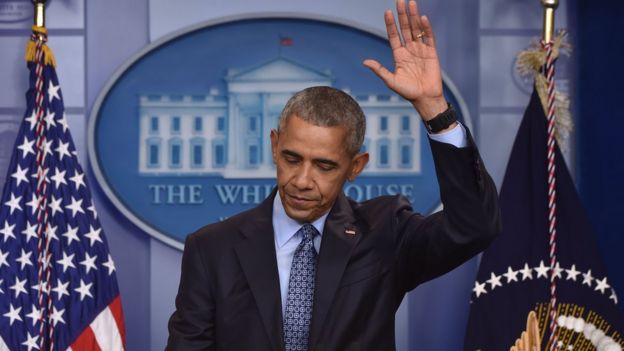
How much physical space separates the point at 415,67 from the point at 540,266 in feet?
5.00

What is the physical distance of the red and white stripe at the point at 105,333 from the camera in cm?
301

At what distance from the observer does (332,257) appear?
1852mm

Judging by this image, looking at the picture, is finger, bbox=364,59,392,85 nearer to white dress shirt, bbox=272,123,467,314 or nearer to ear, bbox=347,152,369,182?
ear, bbox=347,152,369,182

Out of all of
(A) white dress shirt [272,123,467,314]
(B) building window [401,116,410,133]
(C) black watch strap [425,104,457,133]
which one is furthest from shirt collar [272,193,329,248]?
(B) building window [401,116,410,133]

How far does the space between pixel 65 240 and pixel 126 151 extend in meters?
0.42

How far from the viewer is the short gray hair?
181cm

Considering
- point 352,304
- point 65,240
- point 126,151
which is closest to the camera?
point 352,304

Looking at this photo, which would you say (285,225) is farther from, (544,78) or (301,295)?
(544,78)

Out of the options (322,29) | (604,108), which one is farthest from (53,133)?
(604,108)

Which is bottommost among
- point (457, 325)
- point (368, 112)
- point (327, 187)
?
point (457, 325)

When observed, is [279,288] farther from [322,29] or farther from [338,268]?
[322,29]

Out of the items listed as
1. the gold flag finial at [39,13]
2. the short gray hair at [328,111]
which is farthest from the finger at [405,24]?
the gold flag finial at [39,13]

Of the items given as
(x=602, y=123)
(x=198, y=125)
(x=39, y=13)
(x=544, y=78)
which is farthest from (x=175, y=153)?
(x=602, y=123)

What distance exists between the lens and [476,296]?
10.1ft
